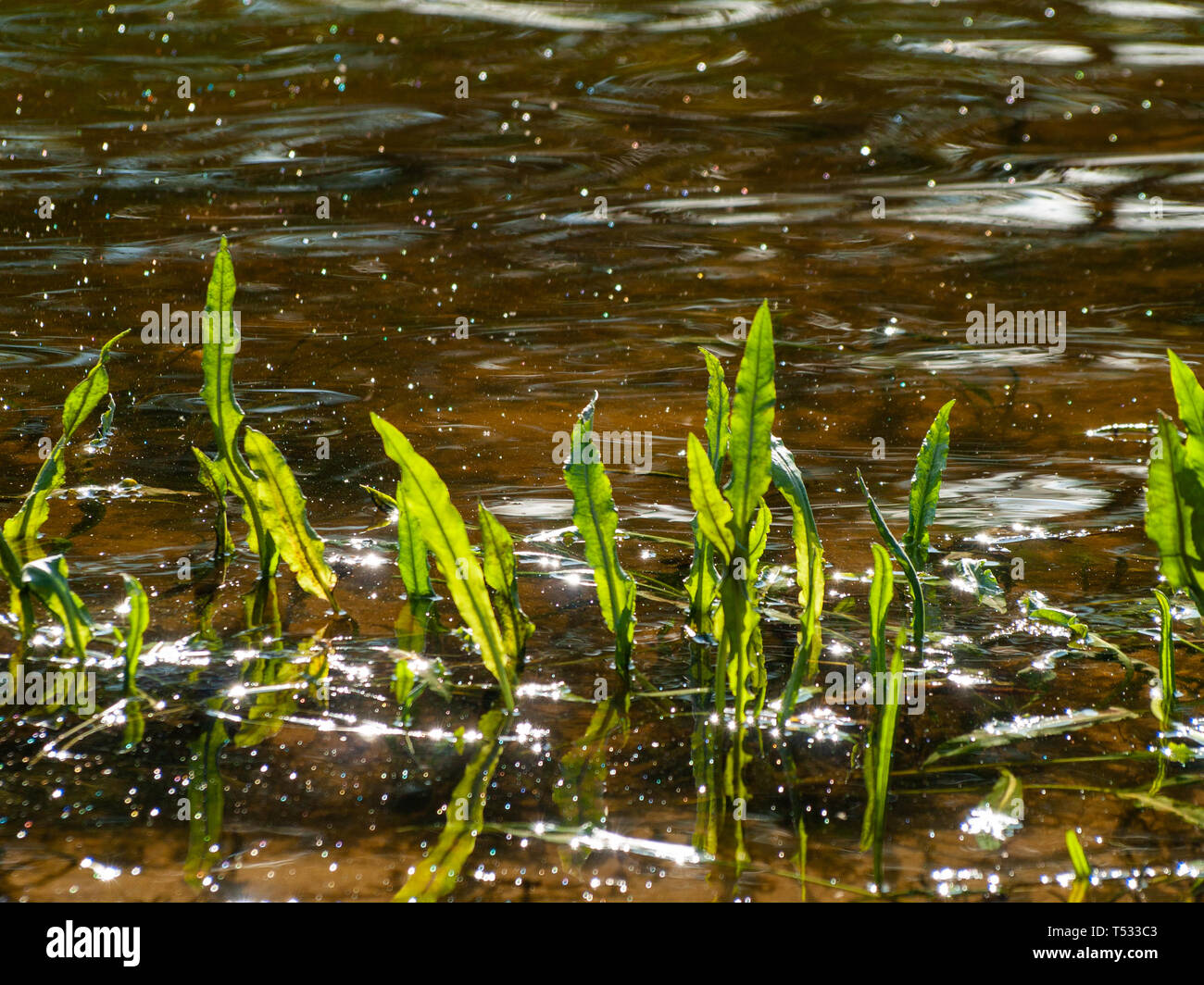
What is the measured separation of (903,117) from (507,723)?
14.3 ft

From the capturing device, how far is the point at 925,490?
1721mm

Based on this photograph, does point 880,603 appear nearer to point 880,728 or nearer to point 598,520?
point 880,728

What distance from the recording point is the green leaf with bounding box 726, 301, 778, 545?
1.45 meters

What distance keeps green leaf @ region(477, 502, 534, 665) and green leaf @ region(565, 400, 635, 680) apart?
0.10 metres

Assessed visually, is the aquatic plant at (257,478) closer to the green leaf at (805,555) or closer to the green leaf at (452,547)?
the green leaf at (452,547)

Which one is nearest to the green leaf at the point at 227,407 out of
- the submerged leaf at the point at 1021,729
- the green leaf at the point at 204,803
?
the green leaf at the point at 204,803

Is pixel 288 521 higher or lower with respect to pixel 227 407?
lower

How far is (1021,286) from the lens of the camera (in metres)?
3.55

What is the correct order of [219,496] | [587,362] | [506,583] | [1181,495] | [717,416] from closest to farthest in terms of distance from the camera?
[1181,495] → [506,583] → [717,416] → [219,496] → [587,362]

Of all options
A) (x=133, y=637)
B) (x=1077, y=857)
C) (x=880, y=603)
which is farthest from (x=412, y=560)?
(x=1077, y=857)

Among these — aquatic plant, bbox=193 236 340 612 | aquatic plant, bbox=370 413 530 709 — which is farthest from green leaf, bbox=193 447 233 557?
aquatic plant, bbox=370 413 530 709

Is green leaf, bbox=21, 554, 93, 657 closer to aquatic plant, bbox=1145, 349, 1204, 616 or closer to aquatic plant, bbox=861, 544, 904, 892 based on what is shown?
aquatic plant, bbox=861, 544, 904, 892

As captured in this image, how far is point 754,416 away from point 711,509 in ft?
0.39

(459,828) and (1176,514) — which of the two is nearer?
(459,828)
